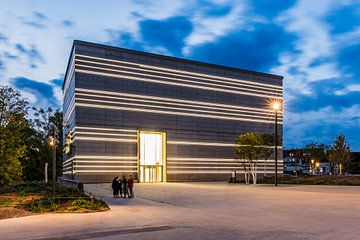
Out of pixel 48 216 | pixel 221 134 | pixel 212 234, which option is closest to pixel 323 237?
pixel 212 234

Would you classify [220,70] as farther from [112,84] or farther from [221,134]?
[112,84]

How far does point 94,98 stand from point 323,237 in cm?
5077

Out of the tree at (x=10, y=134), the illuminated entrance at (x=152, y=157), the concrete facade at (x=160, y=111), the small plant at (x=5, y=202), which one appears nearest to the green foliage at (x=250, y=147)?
the concrete facade at (x=160, y=111)

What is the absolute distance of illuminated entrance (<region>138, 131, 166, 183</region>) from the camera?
2488 inches

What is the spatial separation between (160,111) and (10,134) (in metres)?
34.6

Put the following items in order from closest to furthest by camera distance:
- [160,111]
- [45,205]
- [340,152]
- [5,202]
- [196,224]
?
[196,224] < [45,205] < [5,202] < [160,111] < [340,152]

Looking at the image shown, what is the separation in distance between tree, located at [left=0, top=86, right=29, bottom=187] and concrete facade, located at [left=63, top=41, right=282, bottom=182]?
77.4 feet

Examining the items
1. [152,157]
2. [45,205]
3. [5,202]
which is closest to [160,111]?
[152,157]

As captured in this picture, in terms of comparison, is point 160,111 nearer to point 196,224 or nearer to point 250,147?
point 250,147

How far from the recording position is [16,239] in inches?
448

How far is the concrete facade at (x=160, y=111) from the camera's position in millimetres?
58375

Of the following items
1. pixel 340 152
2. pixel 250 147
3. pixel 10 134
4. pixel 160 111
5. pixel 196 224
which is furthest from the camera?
pixel 340 152

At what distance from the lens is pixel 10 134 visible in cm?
3152

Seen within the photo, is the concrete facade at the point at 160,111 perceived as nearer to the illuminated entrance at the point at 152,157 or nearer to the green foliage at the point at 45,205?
the illuminated entrance at the point at 152,157
